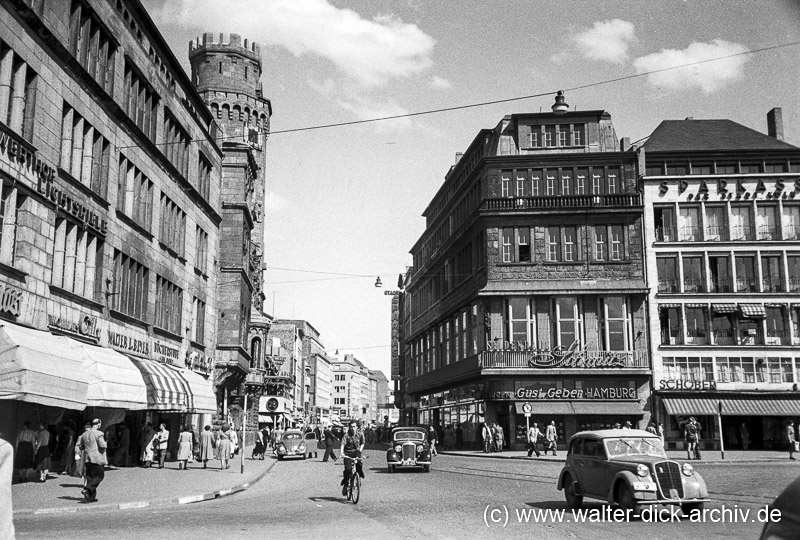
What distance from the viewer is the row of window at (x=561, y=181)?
5056cm

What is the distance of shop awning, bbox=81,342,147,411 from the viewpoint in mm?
22234

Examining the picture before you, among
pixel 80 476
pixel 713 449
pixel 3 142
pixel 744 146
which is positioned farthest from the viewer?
pixel 744 146

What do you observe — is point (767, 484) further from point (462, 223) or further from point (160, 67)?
point (462, 223)

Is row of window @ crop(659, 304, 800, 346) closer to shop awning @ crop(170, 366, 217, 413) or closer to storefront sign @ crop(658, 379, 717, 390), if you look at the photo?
storefront sign @ crop(658, 379, 717, 390)

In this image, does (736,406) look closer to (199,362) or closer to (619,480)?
(199,362)

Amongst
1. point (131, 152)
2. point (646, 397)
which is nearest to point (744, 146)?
point (646, 397)

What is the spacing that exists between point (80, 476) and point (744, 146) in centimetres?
4543

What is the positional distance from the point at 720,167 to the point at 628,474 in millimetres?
42104

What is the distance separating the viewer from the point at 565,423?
157ft

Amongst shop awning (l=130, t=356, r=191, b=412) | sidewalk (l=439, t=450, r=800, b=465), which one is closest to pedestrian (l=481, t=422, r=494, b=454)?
sidewalk (l=439, t=450, r=800, b=465)

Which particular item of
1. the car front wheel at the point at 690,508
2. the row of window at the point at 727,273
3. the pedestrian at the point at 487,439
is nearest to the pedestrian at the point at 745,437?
the row of window at the point at 727,273

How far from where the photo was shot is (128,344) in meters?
29.1

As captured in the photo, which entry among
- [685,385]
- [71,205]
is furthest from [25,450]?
[685,385]

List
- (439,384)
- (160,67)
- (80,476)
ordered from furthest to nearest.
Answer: (439,384)
(160,67)
(80,476)
